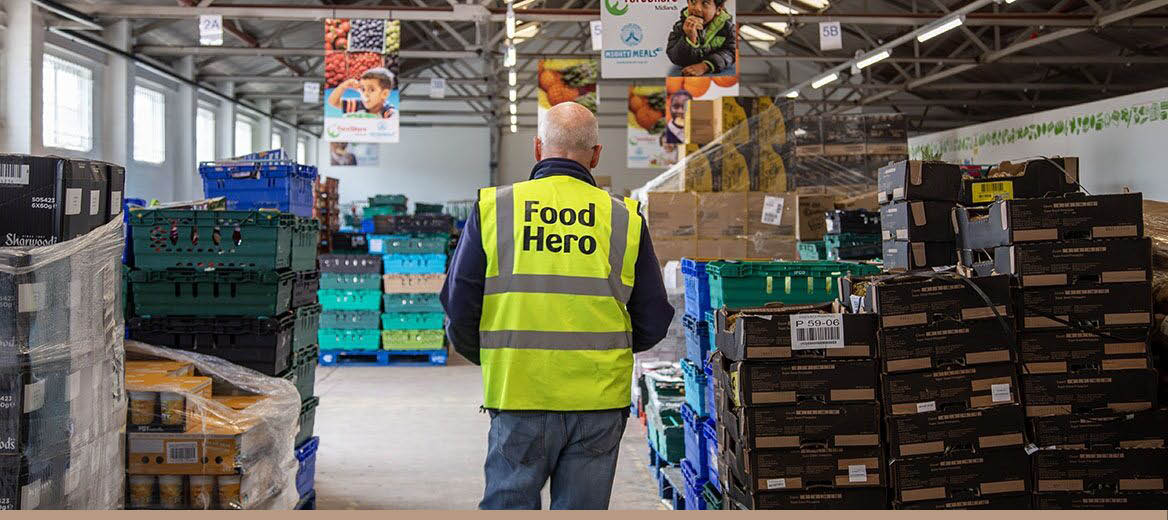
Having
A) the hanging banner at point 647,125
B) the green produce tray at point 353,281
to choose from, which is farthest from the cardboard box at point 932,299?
the hanging banner at point 647,125

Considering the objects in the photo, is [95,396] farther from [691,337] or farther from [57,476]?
[691,337]

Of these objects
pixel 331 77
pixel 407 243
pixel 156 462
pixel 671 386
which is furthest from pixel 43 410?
pixel 331 77

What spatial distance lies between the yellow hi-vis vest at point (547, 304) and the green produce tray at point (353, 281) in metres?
9.93

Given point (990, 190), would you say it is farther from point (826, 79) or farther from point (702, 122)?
point (826, 79)

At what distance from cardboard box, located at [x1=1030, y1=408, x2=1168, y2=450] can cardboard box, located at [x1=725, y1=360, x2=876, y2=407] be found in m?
0.75

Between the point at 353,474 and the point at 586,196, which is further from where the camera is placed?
the point at 353,474

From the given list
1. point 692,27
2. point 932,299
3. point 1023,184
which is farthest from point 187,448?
point 692,27

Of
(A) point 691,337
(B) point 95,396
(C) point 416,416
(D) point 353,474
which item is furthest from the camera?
(C) point 416,416

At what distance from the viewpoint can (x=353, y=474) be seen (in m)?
6.92

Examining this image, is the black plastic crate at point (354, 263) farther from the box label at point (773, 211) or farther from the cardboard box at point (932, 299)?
the cardboard box at point (932, 299)

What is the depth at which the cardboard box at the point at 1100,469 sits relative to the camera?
3924 mm

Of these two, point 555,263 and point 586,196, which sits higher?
point 586,196

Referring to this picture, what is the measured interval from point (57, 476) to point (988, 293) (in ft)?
11.8

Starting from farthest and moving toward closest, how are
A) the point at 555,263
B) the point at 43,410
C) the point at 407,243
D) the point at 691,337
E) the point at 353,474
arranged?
the point at 407,243 < the point at 353,474 < the point at 691,337 < the point at 43,410 < the point at 555,263
